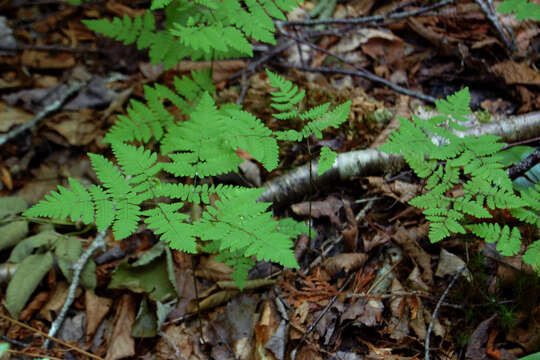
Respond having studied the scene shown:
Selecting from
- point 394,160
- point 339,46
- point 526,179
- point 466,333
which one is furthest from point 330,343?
point 339,46

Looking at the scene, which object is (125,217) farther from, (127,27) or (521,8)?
(521,8)

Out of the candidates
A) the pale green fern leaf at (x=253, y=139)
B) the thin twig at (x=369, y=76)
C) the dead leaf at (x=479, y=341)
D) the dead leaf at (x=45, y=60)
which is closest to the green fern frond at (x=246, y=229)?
the pale green fern leaf at (x=253, y=139)

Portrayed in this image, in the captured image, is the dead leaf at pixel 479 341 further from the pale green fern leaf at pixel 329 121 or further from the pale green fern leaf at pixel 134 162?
the pale green fern leaf at pixel 134 162

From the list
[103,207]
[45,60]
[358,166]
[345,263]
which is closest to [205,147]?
[103,207]

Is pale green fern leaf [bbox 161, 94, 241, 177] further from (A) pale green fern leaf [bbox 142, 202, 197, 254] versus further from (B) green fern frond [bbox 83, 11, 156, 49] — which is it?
(B) green fern frond [bbox 83, 11, 156, 49]

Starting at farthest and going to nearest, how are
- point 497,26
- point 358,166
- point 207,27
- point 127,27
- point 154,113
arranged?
point 497,26 → point 127,27 → point 154,113 → point 358,166 → point 207,27

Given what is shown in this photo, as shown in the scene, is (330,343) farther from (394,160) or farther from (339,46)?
(339,46)

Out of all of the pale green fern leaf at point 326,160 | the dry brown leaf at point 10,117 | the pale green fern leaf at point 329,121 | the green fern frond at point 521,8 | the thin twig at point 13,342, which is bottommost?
the thin twig at point 13,342
